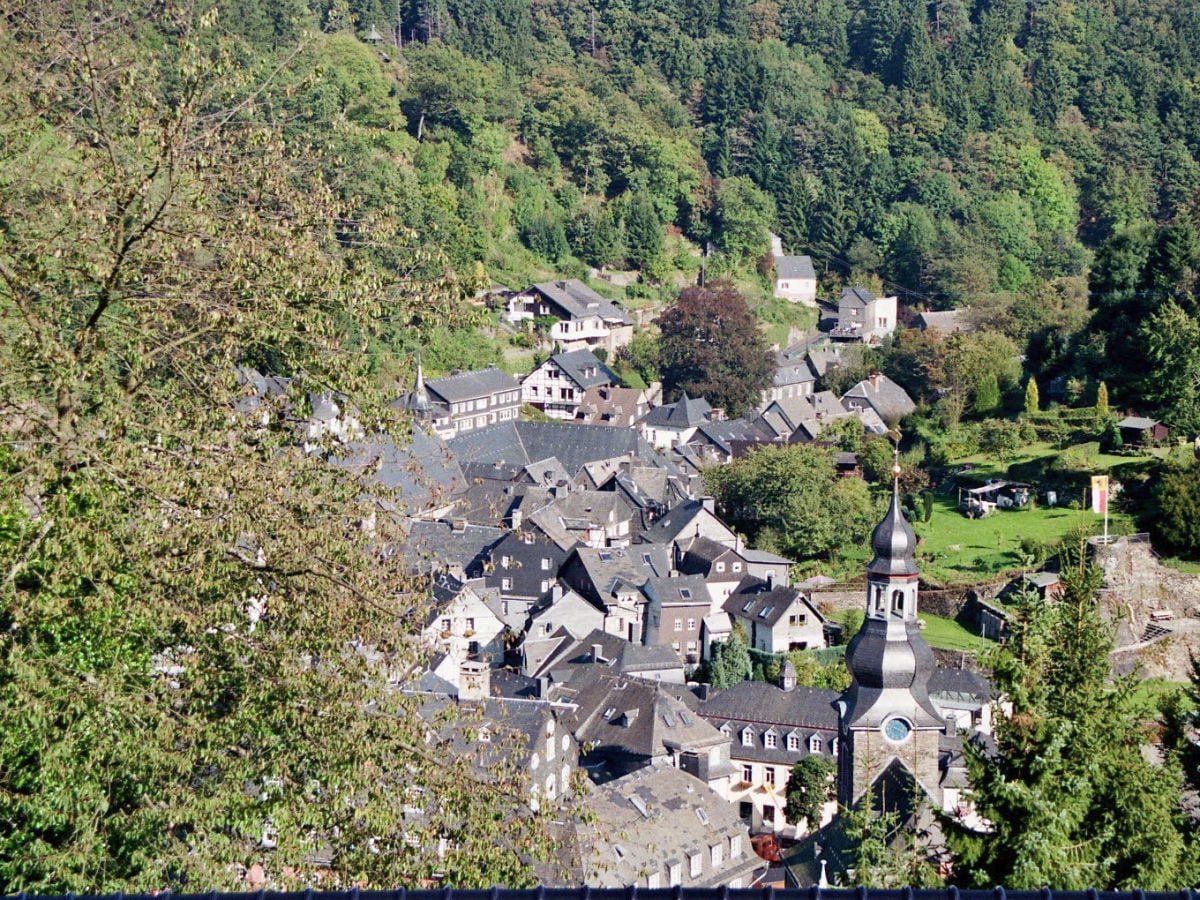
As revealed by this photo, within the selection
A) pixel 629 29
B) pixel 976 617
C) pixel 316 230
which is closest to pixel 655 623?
pixel 976 617

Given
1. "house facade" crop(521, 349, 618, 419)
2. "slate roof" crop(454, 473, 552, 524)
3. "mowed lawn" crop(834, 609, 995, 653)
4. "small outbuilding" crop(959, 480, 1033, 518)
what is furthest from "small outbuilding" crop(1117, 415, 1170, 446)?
"house facade" crop(521, 349, 618, 419)

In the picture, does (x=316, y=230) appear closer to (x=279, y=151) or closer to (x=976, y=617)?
(x=279, y=151)

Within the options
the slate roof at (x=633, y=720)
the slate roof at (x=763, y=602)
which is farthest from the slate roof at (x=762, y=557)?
the slate roof at (x=633, y=720)

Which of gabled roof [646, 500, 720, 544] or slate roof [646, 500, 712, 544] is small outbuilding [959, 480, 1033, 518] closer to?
gabled roof [646, 500, 720, 544]

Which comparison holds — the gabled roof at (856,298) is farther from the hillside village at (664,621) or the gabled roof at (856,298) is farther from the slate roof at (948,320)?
the hillside village at (664,621)

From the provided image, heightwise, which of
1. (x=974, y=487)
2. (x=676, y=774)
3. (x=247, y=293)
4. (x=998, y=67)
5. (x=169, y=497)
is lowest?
(x=998, y=67)

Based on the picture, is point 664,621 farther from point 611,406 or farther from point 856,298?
point 856,298

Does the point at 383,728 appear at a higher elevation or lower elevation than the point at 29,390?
lower
